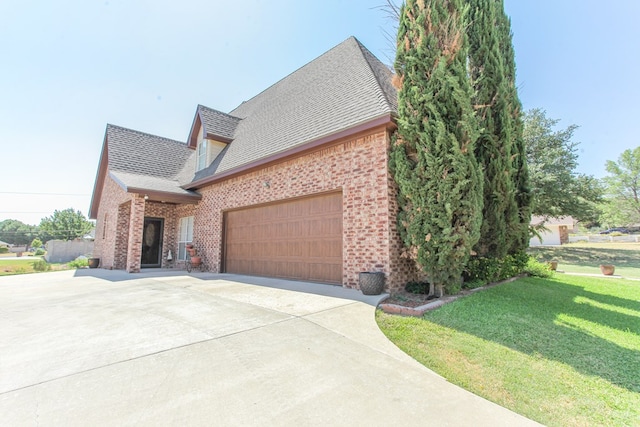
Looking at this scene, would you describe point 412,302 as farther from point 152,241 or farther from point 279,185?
point 152,241

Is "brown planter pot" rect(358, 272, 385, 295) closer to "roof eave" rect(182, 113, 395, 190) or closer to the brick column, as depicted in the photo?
"roof eave" rect(182, 113, 395, 190)

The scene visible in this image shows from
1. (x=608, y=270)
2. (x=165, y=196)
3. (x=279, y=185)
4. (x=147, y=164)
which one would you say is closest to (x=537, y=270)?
(x=608, y=270)

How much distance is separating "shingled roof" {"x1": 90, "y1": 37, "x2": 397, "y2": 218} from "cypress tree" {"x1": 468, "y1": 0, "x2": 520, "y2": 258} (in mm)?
2473

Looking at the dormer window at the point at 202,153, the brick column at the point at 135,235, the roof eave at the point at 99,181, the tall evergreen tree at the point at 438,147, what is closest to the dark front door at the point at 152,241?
the brick column at the point at 135,235

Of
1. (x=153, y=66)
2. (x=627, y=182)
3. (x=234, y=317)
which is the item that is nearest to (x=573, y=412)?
(x=234, y=317)

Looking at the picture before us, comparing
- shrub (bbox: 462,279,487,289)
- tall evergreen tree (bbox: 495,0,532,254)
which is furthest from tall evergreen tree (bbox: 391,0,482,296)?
tall evergreen tree (bbox: 495,0,532,254)

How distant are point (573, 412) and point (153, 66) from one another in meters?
14.5

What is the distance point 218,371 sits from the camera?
275cm

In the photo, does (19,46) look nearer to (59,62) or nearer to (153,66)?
(59,62)

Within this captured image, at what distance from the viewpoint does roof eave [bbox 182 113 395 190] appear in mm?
6289

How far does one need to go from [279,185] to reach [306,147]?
170 centimetres

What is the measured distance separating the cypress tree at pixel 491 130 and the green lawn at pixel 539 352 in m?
2.27

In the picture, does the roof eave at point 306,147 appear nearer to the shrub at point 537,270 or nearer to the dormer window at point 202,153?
the dormer window at point 202,153

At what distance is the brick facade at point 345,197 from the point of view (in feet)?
20.6
